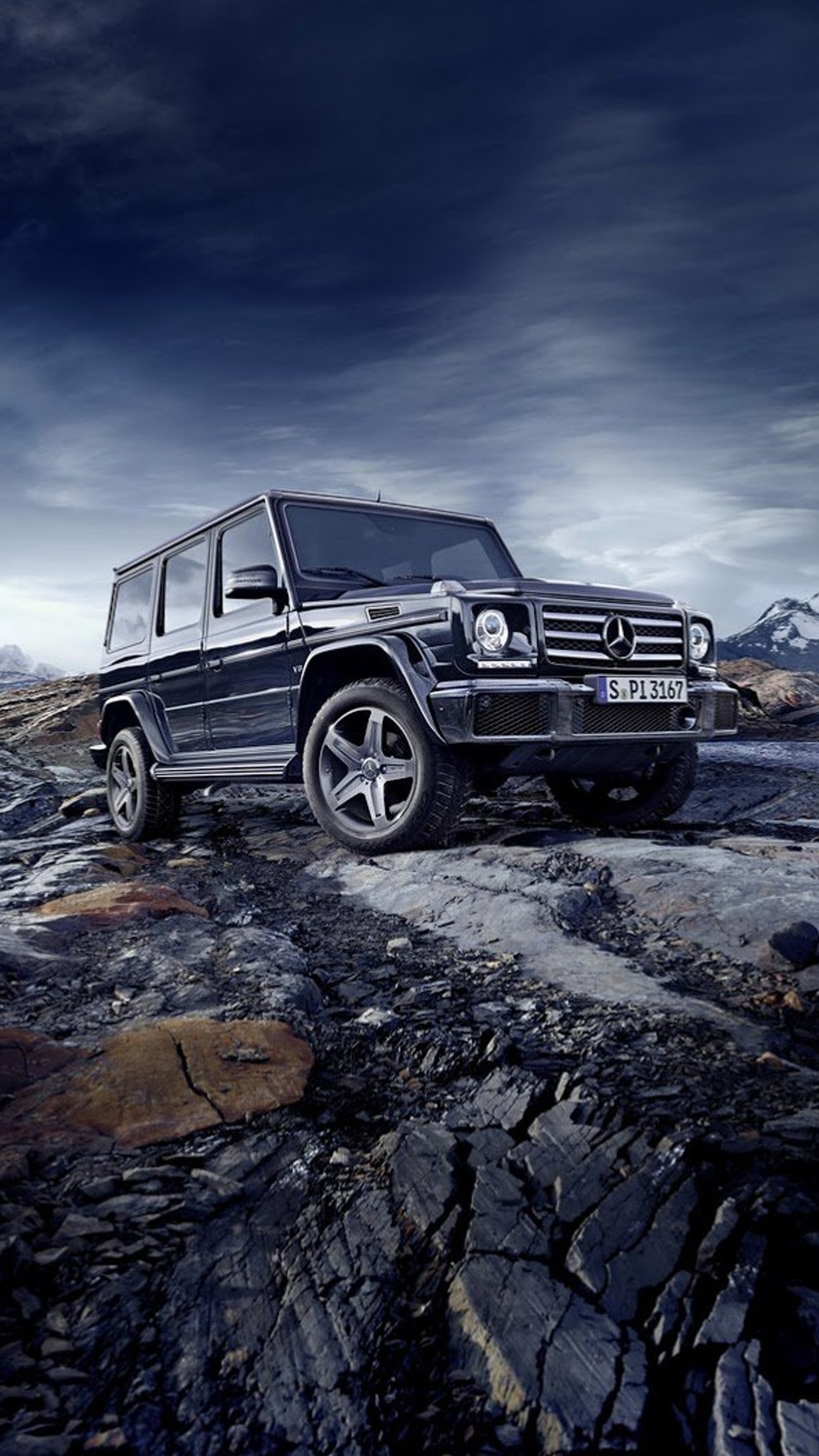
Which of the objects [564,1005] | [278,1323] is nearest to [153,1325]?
[278,1323]

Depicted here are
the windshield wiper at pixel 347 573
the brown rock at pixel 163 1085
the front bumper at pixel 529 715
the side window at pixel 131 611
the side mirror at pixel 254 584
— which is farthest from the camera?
the side window at pixel 131 611

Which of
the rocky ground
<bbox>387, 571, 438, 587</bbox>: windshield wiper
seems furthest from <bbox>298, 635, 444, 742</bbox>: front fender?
the rocky ground

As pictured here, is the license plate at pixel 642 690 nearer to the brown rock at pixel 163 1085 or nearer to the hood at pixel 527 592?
the hood at pixel 527 592

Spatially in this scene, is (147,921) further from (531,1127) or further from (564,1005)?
(531,1127)

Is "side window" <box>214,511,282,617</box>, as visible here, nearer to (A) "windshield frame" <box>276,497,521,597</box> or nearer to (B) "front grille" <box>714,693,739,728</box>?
(A) "windshield frame" <box>276,497,521,597</box>

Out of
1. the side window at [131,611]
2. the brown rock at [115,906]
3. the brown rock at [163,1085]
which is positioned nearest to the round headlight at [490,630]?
the brown rock at [115,906]

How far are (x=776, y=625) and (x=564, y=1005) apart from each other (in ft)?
149

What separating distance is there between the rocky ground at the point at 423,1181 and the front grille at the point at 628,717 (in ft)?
3.48

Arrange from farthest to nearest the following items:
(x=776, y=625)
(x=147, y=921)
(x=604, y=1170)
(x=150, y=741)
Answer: (x=776, y=625) → (x=150, y=741) → (x=147, y=921) → (x=604, y=1170)

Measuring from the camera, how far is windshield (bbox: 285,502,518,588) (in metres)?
5.47

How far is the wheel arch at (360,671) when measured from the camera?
173 inches

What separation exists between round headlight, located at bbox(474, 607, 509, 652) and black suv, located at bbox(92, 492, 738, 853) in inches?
0.5

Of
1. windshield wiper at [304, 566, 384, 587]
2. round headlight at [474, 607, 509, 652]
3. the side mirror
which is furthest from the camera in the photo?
windshield wiper at [304, 566, 384, 587]

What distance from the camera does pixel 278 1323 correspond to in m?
1.41
